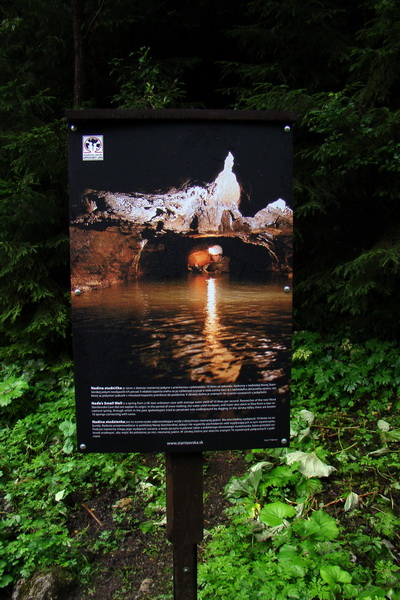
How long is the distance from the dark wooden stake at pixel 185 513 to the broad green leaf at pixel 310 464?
4.92ft

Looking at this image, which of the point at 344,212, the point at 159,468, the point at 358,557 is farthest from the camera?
the point at 344,212

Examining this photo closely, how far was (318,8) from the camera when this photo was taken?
4930mm

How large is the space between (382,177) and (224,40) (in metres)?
3.85

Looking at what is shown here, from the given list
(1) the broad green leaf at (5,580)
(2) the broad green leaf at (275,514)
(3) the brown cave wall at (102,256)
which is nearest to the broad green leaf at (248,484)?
(2) the broad green leaf at (275,514)

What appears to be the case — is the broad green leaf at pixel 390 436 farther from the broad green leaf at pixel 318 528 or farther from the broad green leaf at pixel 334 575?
the broad green leaf at pixel 334 575

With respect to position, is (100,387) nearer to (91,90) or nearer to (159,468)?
(159,468)

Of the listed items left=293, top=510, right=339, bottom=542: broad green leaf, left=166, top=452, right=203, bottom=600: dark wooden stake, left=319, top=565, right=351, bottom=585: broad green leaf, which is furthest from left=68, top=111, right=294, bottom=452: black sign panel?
left=293, top=510, right=339, bottom=542: broad green leaf

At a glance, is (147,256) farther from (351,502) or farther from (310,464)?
(351,502)

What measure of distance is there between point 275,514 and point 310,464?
0.76 m

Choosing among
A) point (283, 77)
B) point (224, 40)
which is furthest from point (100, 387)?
point (224, 40)

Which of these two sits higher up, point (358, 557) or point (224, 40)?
point (224, 40)

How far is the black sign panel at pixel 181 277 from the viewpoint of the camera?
5.93 ft

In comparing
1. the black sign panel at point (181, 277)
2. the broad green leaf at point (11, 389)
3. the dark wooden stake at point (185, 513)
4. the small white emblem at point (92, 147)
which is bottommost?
the broad green leaf at point (11, 389)

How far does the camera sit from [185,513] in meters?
2.02
